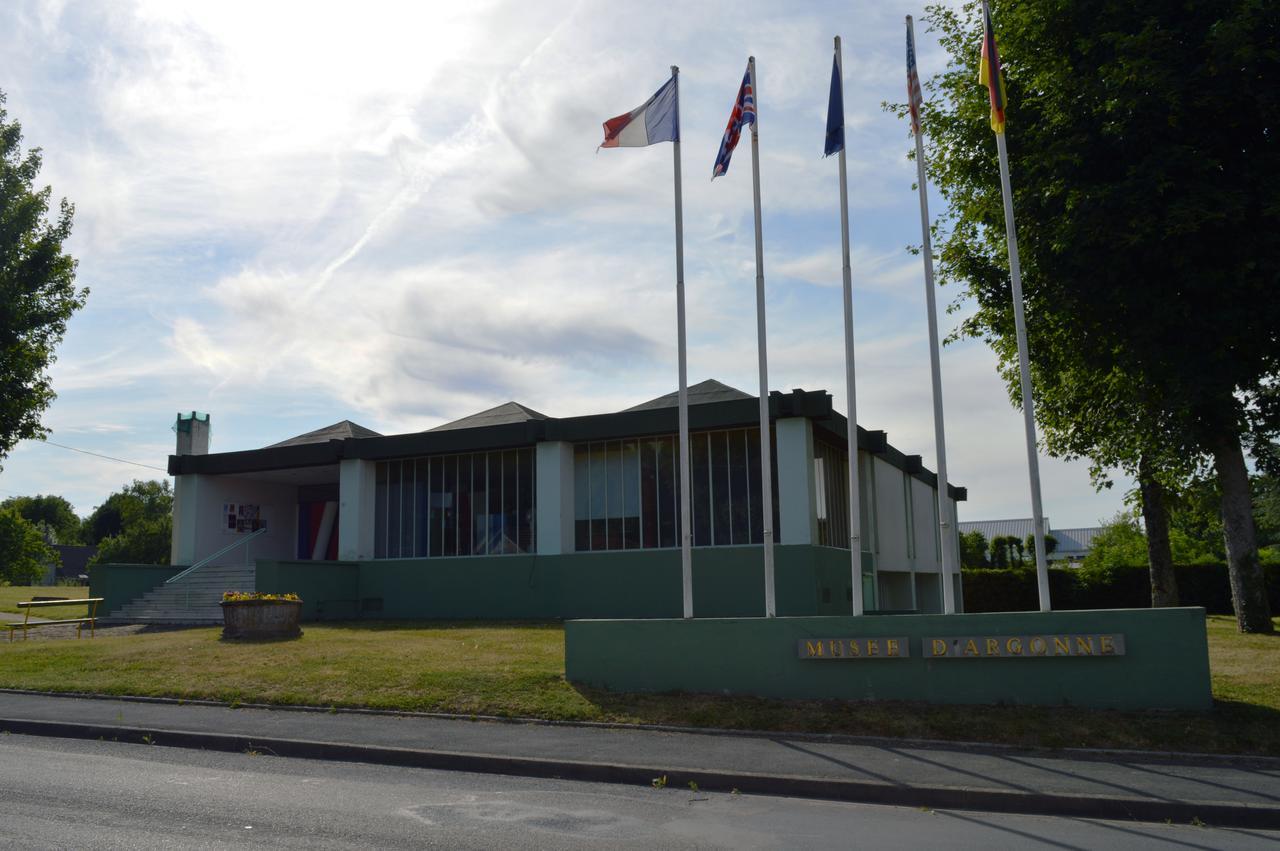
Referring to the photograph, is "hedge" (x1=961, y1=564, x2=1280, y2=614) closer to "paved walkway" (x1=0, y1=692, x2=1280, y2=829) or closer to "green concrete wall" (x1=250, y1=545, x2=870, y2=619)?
"green concrete wall" (x1=250, y1=545, x2=870, y2=619)

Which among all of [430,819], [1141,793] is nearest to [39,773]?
[430,819]

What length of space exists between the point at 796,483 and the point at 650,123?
1163 centimetres

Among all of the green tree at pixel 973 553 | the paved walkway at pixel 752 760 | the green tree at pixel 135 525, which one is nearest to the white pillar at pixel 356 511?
the paved walkway at pixel 752 760

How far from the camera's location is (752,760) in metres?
10.0

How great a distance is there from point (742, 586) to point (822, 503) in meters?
3.33

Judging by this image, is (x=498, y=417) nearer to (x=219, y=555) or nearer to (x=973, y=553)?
(x=219, y=555)

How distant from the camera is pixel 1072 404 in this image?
75.8ft

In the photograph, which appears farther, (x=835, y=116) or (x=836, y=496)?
(x=836, y=496)

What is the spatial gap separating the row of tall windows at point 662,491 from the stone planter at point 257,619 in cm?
912

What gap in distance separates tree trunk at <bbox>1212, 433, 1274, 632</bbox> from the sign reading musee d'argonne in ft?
35.1

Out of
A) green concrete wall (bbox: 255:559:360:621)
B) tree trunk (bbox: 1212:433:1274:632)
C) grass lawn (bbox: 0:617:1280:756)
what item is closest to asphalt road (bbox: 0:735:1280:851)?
grass lawn (bbox: 0:617:1280:756)

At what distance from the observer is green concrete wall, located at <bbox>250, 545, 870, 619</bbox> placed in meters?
24.9

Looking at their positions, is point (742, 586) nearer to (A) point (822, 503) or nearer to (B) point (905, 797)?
(A) point (822, 503)

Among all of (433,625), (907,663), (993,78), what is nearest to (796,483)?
(433,625)
